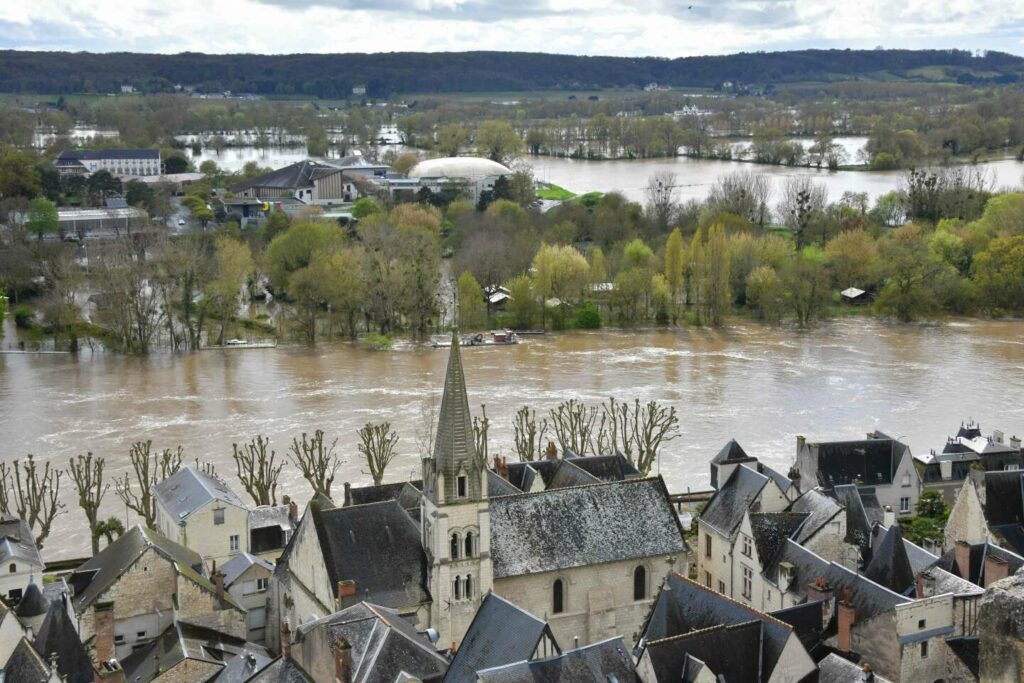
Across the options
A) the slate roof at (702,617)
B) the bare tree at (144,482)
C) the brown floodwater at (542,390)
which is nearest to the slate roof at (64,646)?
the bare tree at (144,482)

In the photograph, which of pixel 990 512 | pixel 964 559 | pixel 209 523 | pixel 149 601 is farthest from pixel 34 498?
pixel 990 512

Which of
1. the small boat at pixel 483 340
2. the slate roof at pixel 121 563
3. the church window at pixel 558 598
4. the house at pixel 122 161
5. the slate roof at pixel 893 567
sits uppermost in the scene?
the house at pixel 122 161

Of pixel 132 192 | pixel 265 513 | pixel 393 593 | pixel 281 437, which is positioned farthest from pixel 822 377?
pixel 132 192

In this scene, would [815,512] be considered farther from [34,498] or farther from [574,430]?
[34,498]

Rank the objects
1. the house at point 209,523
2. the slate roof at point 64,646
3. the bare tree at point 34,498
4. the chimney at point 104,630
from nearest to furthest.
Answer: the slate roof at point 64,646 < the chimney at point 104,630 < the house at point 209,523 < the bare tree at point 34,498

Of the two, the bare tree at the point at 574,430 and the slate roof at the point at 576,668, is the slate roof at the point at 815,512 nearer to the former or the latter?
the slate roof at the point at 576,668

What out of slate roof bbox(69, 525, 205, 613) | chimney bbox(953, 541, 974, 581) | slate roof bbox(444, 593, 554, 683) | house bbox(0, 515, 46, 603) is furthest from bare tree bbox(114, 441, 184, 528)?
chimney bbox(953, 541, 974, 581)

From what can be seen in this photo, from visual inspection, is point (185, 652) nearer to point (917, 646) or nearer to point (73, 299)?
point (917, 646)

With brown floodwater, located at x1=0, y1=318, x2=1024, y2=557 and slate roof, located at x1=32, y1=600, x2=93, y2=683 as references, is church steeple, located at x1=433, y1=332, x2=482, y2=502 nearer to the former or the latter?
slate roof, located at x1=32, y1=600, x2=93, y2=683
